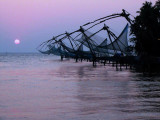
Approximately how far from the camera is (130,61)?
41.4 meters

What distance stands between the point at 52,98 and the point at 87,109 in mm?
3624

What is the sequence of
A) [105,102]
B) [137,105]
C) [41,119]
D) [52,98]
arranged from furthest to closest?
1. [52,98]
2. [105,102]
3. [137,105]
4. [41,119]

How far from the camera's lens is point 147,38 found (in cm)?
4884

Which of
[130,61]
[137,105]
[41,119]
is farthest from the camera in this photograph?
[130,61]

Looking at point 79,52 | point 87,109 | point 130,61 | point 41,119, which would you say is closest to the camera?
point 41,119

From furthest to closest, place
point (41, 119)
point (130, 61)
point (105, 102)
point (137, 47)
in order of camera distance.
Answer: point (137, 47), point (130, 61), point (105, 102), point (41, 119)

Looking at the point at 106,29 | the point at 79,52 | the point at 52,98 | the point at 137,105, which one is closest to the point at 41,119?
the point at 137,105

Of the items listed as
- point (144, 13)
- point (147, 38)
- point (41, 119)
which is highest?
point (144, 13)

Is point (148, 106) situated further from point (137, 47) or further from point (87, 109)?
point (137, 47)

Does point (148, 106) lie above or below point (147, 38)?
below

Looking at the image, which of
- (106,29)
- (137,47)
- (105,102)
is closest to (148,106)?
(105,102)

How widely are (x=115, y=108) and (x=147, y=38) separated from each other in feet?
120

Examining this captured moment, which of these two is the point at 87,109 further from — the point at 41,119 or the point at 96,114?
the point at 41,119

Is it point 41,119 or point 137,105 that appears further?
point 137,105
